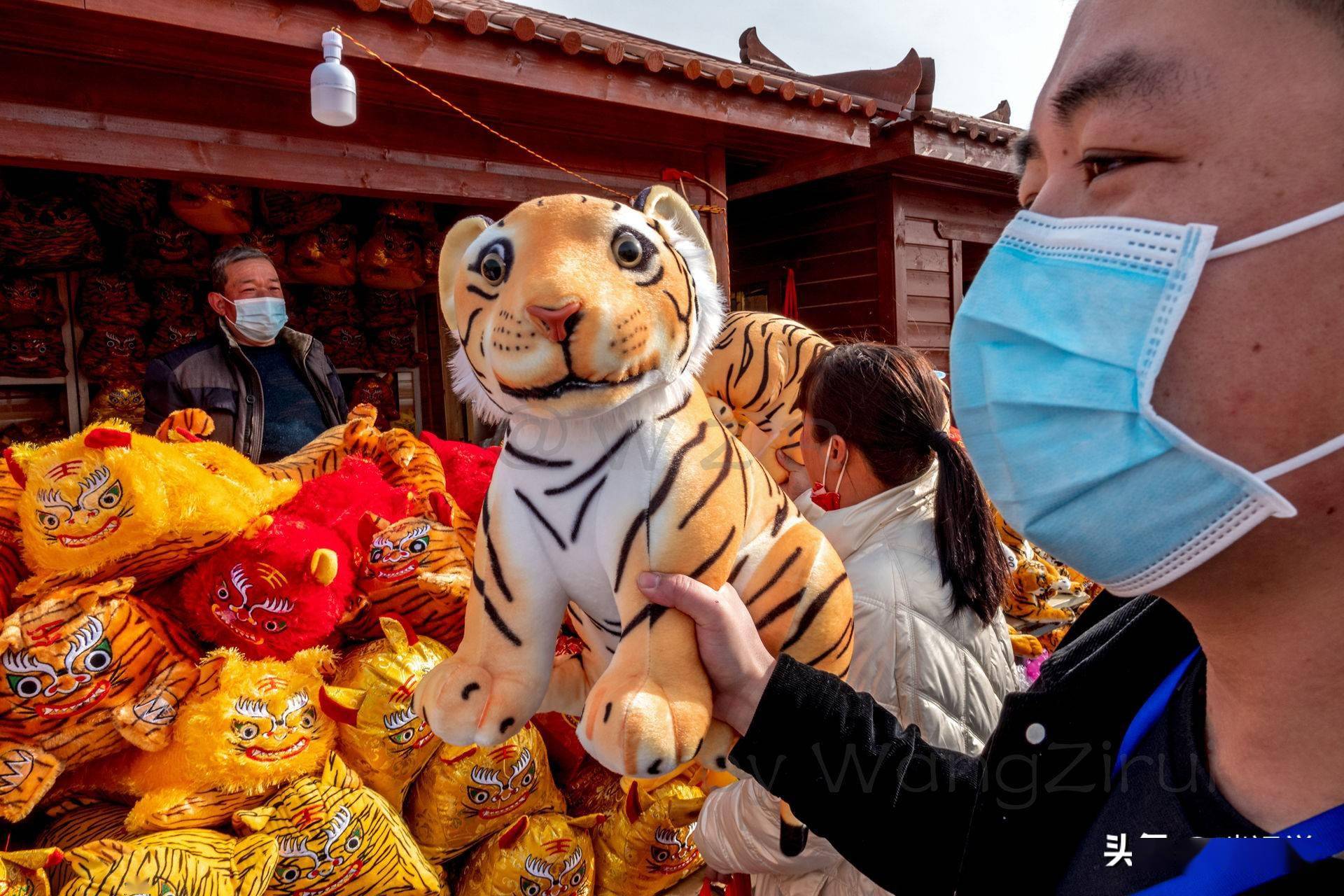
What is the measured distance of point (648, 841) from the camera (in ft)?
8.50

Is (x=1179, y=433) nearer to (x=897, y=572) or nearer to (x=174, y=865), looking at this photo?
(x=897, y=572)

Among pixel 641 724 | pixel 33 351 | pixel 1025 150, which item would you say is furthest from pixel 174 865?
pixel 33 351

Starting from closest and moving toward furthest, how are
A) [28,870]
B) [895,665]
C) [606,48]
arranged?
1. [895,665]
2. [28,870]
3. [606,48]

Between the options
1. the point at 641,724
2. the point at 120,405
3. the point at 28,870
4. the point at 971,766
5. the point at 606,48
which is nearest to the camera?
the point at 641,724

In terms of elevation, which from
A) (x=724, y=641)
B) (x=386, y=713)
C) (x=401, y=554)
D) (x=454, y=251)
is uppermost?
(x=454, y=251)

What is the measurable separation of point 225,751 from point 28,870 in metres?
0.41

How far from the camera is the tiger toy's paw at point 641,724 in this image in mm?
950

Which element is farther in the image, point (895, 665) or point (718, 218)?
point (718, 218)

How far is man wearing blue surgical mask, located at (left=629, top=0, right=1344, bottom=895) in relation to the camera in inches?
22.9

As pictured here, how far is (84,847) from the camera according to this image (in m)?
1.77

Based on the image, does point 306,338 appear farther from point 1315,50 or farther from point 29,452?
point 1315,50

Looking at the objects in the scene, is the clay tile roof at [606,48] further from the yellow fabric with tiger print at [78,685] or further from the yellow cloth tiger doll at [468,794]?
the yellow cloth tiger doll at [468,794]

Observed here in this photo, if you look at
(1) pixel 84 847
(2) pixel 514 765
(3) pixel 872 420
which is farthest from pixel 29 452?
(3) pixel 872 420

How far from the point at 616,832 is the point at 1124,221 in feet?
8.16
